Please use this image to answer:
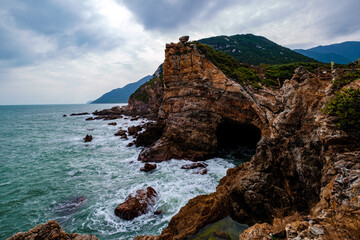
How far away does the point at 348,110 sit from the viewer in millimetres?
5715

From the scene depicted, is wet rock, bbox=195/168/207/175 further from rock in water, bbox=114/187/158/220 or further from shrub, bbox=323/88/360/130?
shrub, bbox=323/88/360/130

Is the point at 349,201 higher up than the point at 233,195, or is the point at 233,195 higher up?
the point at 349,201

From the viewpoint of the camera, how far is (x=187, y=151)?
70.1 feet

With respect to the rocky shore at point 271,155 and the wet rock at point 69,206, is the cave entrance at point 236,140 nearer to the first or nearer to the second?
the rocky shore at point 271,155

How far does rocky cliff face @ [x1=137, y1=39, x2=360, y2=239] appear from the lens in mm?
4258

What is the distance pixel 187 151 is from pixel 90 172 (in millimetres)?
11861

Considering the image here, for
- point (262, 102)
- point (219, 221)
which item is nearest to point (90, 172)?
point (219, 221)

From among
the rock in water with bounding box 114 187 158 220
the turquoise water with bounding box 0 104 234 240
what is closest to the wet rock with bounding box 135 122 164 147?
the turquoise water with bounding box 0 104 234 240

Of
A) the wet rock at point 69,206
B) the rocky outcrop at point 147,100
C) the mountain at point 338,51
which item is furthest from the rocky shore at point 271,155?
the mountain at point 338,51

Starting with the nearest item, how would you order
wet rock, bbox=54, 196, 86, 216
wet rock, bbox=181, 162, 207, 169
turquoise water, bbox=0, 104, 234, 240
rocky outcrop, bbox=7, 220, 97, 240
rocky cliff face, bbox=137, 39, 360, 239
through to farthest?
rocky cliff face, bbox=137, 39, 360, 239 < rocky outcrop, bbox=7, 220, 97, 240 < turquoise water, bbox=0, 104, 234, 240 < wet rock, bbox=54, 196, 86, 216 < wet rock, bbox=181, 162, 207, 169

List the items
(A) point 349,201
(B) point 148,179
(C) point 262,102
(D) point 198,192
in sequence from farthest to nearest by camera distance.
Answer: (C) point 262,102, (B) point 148,179, (D) point 198,192, (A) point 349,201

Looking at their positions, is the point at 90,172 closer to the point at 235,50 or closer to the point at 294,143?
the point at 294,143

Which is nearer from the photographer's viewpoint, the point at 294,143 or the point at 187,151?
the point at 294,143

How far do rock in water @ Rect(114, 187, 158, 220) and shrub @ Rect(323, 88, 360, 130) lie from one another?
473 inches
